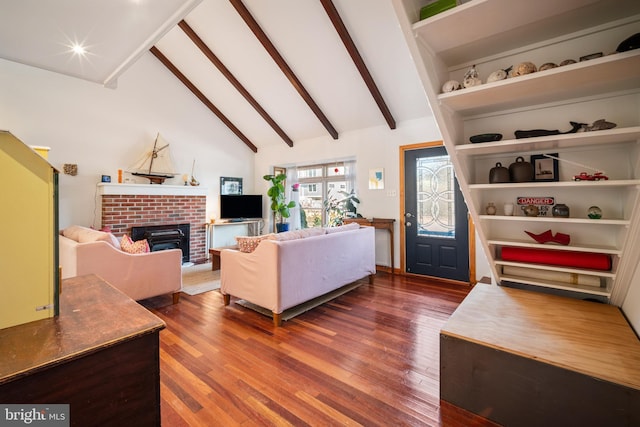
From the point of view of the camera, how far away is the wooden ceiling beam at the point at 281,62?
12.0 ft

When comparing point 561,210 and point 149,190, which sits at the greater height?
point 149,190

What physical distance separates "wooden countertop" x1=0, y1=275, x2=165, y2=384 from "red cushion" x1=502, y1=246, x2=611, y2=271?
215 centimetres

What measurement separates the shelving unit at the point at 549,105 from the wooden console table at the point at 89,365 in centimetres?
169

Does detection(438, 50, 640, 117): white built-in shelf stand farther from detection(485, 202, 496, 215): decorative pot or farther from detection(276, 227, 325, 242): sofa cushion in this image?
detection(276, 227, 325, 242): sofa cushion

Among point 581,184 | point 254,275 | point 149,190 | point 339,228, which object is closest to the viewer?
point 581,184

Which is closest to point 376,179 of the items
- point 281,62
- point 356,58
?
point 356,58

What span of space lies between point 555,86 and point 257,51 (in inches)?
158

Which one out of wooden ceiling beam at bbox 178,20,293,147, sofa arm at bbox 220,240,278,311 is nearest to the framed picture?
sofa arm at bbox 220,240,278,311

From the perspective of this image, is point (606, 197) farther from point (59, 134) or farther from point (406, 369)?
point (59, 134)

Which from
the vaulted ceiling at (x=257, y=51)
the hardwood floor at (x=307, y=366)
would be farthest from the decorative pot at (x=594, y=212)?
the vaulted ceiling at (x=257, y=51)

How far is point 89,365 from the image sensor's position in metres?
0.78

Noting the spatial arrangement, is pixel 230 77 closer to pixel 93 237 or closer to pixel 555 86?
pixel 93 237

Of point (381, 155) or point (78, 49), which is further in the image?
point (381, 155)

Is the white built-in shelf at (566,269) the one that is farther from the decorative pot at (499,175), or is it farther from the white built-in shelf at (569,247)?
the decorative pot at (499,175)
